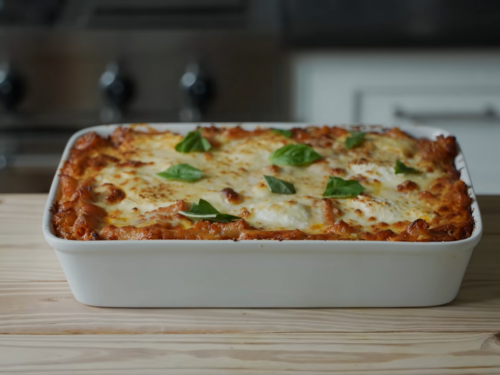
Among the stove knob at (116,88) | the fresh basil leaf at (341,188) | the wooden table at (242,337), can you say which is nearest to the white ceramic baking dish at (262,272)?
the wooden table at (242,337)

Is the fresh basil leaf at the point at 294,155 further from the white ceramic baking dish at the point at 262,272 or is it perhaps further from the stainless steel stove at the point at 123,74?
the stainless steel stove at the point at 123,74

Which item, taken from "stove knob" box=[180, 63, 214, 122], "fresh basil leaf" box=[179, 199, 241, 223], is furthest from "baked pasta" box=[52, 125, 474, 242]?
"stove knob" box=[180, 63, 214, 122]

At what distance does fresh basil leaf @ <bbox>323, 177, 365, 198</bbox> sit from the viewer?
4.90 ft

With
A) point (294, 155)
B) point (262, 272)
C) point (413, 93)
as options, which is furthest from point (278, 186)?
point (413, 93)

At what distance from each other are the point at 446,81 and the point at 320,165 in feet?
4.54

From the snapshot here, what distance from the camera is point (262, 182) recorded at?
A: 5.08ft

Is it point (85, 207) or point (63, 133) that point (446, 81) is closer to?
point (63, 133)

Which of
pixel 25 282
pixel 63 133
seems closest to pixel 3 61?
pixel 63 133

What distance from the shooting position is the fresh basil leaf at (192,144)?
1.68 m

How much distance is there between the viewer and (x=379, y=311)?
135cm

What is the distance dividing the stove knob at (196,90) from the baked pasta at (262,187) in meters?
1.00

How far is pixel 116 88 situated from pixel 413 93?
1.10 meters

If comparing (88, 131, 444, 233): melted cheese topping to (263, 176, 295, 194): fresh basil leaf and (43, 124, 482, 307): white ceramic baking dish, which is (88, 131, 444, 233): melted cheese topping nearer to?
(263, 176, 295, 194): fresh basil leaf

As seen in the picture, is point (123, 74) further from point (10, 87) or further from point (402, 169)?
point (402, 169)
